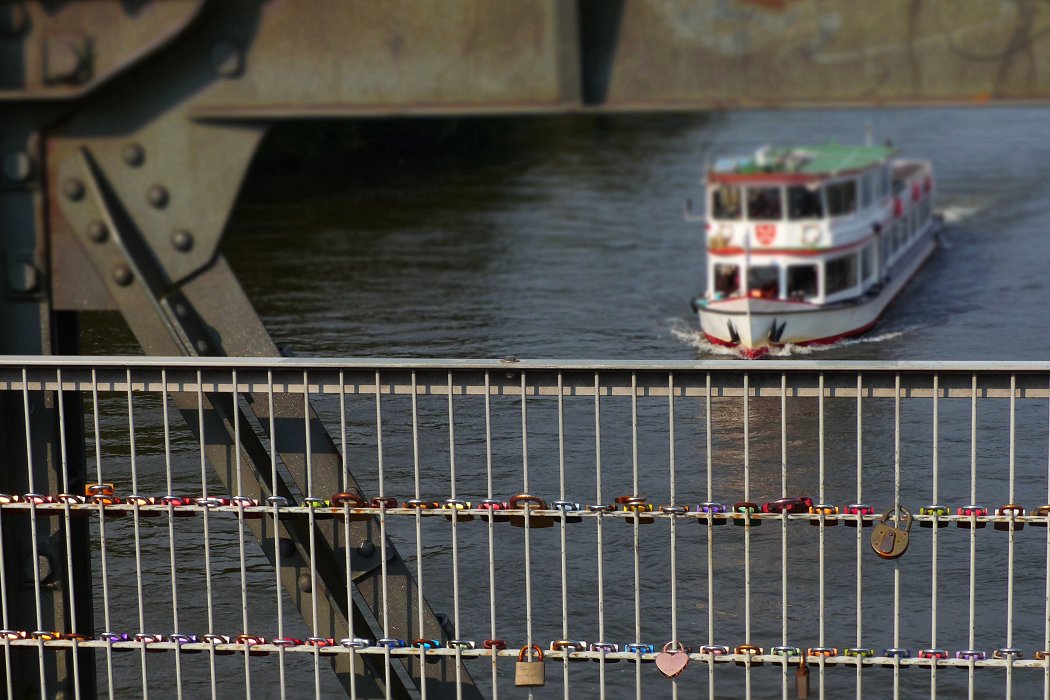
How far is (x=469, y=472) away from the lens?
71.1 feet

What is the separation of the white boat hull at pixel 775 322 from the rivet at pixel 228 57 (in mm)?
23611

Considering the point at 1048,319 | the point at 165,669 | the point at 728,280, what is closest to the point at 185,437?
the point at 165,669

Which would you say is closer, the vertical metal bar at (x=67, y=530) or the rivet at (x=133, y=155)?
the rivet at (x=133, y=155)

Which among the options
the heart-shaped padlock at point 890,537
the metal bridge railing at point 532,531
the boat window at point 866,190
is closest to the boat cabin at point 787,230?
the boat window at point 866,190

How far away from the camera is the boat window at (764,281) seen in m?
31.2

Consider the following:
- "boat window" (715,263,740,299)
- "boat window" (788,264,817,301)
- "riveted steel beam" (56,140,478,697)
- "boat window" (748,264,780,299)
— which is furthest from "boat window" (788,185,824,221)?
"riveted steel beam" (56,140,478,697)

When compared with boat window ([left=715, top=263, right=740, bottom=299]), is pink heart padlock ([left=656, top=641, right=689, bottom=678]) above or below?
above

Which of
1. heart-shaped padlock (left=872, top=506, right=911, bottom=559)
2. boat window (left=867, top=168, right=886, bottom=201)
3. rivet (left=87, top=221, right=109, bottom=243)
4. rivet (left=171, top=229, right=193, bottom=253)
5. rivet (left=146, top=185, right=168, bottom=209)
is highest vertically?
rivet (left=146, top=185, right=168, bottom=209)

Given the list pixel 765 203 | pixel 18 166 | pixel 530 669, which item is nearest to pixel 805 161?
pixel 765 203

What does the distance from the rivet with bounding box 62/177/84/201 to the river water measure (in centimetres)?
815

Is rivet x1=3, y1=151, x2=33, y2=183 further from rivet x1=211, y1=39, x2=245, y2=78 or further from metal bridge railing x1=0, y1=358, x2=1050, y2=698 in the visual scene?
rivet x1=211, y1=39, x2=245, y2=78

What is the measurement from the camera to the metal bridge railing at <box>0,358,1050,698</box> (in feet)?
25.1

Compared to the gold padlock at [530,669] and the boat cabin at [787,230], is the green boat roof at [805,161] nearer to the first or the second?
the boat cabin at [787,230]

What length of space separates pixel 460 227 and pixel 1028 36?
37972mm
